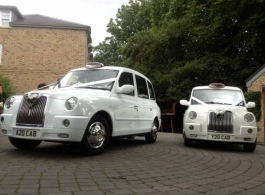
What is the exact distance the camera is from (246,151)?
7.18 m

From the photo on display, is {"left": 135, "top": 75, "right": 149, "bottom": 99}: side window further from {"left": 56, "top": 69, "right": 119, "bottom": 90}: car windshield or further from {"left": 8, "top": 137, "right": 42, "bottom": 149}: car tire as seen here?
{"left": 8, "top": 137, "right": 42, "bottom": 149}: car tire

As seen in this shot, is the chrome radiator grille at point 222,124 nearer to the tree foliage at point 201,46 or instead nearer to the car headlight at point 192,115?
the car headlight at point 192,115

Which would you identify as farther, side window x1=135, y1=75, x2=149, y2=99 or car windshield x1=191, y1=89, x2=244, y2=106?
car windshield x1=191, y1=89, x2=244, y2=106

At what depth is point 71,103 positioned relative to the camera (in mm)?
4895

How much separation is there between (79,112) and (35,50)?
2249 cm

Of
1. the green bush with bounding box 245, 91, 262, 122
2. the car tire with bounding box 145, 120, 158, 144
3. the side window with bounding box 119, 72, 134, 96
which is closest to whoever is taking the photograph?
the side window with bounding box 119, 72, 134, 96

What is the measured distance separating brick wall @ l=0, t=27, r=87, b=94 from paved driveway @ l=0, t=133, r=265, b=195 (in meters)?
20.7

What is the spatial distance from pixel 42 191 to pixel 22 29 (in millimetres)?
25143

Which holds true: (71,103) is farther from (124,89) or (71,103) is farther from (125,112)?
(125,112)

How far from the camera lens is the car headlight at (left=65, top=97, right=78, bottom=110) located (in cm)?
488

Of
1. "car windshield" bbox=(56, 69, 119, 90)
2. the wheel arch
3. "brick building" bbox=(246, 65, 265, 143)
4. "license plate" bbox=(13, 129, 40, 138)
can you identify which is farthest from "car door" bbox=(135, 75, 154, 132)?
"brick building" bbox=(246, 65, 265, 143)

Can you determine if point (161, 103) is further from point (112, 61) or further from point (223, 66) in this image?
point (112, 61)

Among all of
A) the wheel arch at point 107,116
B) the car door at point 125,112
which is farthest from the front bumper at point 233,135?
the wheel arch at point 107,116

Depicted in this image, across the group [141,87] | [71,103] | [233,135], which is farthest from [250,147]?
[71,103]
